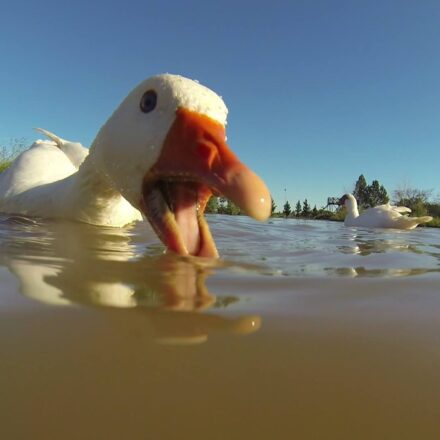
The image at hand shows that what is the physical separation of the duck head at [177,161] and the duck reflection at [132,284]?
0.77 feet

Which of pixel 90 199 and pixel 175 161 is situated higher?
pixel 175 161

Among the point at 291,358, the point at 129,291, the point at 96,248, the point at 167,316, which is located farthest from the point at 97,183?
the point at 291,358

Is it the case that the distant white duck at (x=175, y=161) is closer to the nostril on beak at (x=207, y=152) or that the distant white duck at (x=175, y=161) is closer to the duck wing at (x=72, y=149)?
the nostril on beak at (x=207, y=152)

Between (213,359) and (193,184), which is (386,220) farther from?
(213,359)

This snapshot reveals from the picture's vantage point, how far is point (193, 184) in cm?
204

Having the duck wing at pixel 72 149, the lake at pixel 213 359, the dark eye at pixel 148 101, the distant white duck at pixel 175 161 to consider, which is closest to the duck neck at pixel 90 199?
the distant white duck at pixel 175 161

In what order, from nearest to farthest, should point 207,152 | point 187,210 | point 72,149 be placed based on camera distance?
1. point 207,152
2. point 187,210
3. point 72,149

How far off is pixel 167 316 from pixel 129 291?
0.83 feet

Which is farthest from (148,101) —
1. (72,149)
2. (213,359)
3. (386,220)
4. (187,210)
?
(386,220)

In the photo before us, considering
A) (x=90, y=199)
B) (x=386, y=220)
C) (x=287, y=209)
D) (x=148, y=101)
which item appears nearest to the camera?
(x=148, y=101)

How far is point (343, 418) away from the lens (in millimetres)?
474

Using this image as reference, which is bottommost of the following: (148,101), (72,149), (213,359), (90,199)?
(213,359)

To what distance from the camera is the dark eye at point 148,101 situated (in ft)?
7.12

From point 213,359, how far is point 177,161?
1.34 metres
